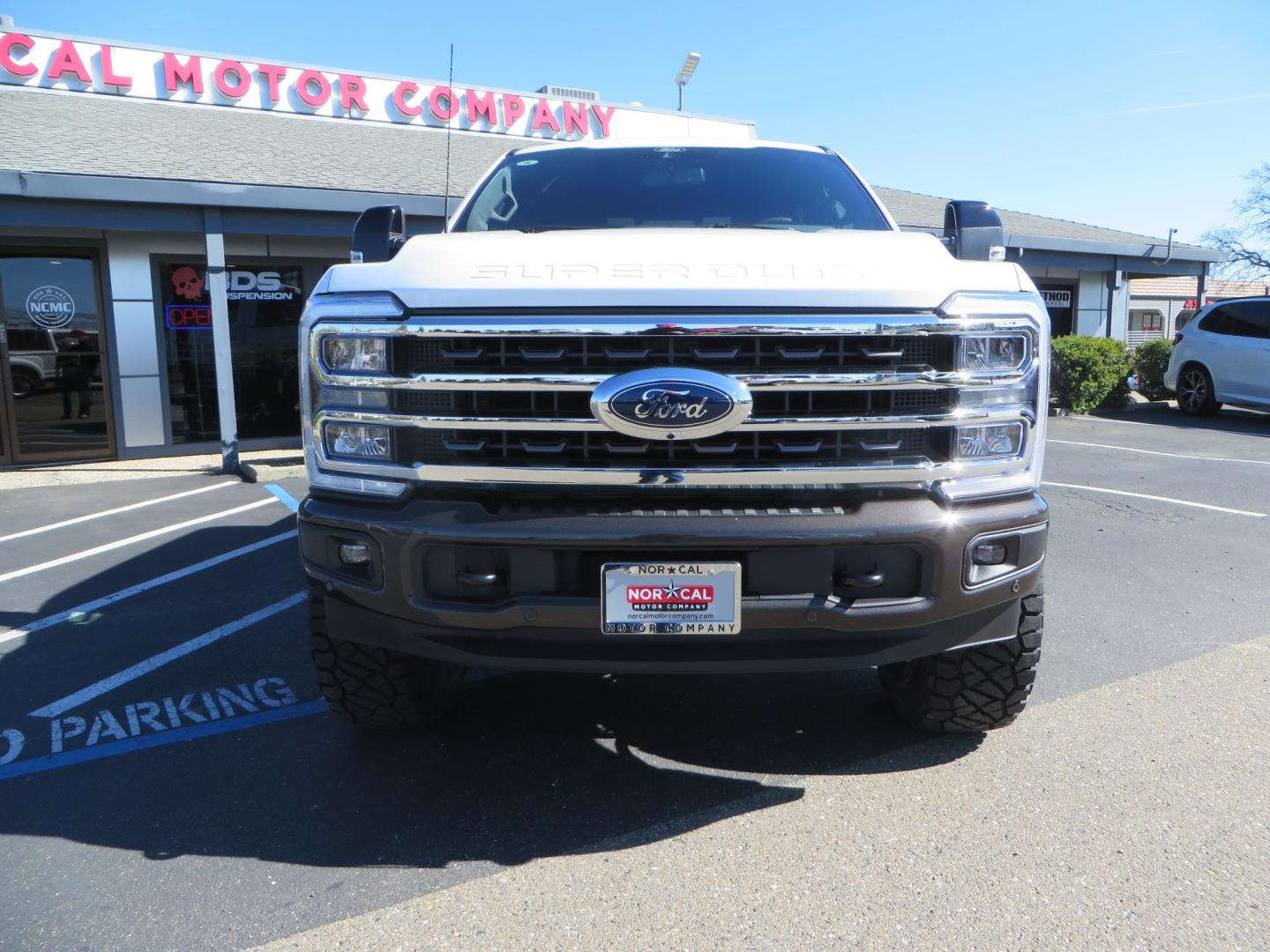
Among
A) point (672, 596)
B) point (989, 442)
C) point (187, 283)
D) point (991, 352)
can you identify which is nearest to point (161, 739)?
point (672, 596)

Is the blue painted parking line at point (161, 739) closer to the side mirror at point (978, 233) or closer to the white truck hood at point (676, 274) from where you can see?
the white truck hood at point (676, 274)

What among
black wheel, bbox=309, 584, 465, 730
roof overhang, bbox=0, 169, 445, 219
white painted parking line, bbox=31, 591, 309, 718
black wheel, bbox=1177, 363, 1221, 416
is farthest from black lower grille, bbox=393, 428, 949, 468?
black wheel, bbox=1177, 363, 1221, 416

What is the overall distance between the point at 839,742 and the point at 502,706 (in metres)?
1.23

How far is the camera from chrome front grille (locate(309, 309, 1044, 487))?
2.41 metres

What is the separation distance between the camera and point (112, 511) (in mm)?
7684

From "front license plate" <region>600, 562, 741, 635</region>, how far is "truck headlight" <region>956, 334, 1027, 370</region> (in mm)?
834

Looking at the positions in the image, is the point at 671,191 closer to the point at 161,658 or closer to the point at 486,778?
the point at 486,778

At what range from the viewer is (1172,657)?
3918 millimetres

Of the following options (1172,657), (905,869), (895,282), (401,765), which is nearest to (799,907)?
(905,869)

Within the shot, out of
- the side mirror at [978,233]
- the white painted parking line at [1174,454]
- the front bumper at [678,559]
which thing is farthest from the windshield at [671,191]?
the white painted parking line at [1174,454]

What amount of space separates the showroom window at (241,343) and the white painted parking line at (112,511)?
2625mm

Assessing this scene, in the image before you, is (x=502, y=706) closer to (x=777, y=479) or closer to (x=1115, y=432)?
(x=777, y=479)

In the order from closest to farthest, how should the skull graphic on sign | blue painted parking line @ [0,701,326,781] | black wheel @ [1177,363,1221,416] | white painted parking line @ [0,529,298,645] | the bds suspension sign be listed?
blue painted parking line @ [0,701,326,781]
white painted parking line @ [0,529,298,645]
the skull graphic on sign
the bds suspension sign
black wheel @ [1177,363,1221,416]

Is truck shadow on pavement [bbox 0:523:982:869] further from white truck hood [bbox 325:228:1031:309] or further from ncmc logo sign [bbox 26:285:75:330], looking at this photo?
ncmc logo sign [bbox 26:285:75:330]
